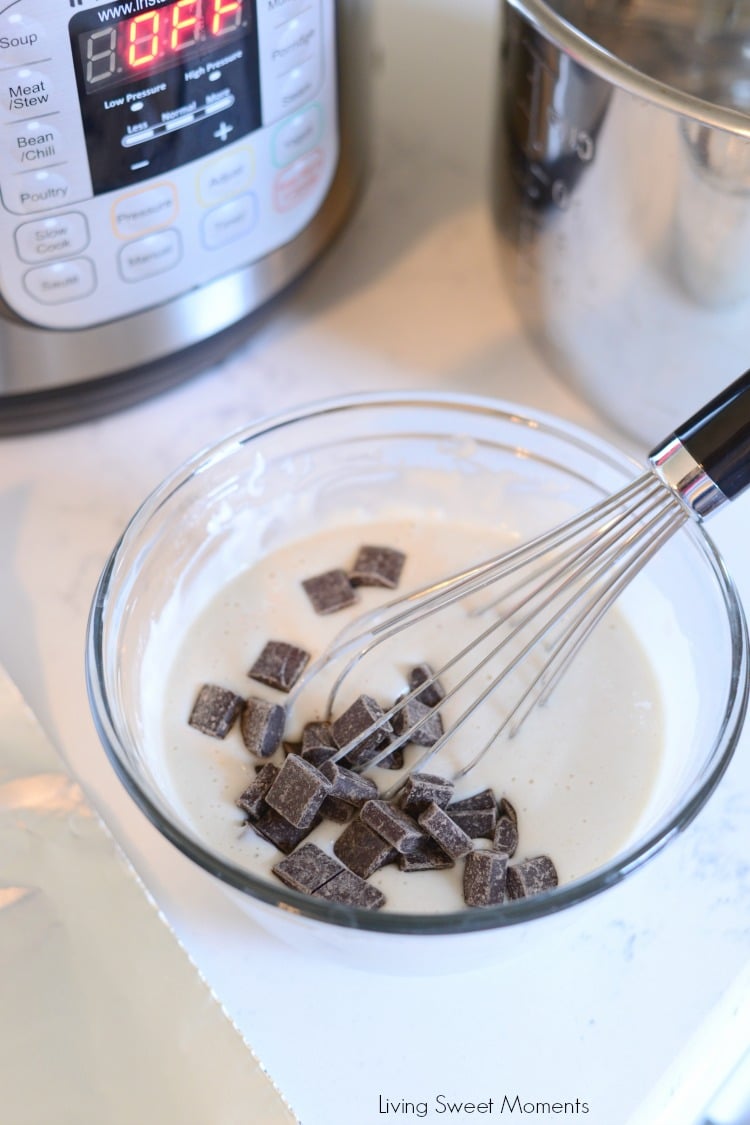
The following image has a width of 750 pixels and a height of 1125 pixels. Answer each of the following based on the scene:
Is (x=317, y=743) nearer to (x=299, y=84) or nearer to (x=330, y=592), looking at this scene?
(x=330, y=592)

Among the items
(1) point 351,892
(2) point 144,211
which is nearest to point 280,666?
(1) point 351,892

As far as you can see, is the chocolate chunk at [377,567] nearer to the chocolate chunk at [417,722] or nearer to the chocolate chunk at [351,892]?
the chocolate chunk at [417,722]

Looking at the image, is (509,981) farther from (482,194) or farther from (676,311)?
(482,194)

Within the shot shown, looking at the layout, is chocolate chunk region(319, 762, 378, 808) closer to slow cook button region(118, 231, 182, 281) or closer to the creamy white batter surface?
the creamy white batter surface

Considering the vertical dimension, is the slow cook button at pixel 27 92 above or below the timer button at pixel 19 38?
below

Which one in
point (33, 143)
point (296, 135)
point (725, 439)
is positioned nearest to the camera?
point (725, 439)

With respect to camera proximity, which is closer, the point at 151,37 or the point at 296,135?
the point at 151,37

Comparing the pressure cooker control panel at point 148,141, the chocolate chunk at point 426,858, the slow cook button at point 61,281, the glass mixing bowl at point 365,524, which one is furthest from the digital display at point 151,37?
the chocolate chunk at point 426,858
